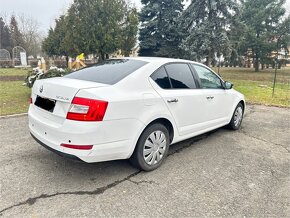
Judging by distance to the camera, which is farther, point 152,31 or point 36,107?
point 152,31

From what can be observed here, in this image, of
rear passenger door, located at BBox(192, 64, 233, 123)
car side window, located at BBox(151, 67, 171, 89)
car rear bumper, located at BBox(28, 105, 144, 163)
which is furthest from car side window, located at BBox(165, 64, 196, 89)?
car rear bumper, located at BBox(28, 105, 144, 163)

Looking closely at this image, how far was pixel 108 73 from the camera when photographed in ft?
11.0

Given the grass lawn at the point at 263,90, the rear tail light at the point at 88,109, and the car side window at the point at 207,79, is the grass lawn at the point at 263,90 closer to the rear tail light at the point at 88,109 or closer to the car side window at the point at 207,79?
the car side window at the point at 207,79

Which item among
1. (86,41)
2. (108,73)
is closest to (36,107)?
(108,73)

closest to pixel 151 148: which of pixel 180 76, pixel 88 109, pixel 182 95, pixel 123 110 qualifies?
pixel 123 110

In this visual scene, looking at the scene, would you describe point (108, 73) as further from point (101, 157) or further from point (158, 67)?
point (101, 157)

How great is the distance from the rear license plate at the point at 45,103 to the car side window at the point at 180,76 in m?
1.71

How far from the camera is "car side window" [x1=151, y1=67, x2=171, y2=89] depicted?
3.42 meters

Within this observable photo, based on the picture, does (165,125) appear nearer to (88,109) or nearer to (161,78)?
(161,78)

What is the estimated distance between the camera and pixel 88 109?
2.65 meters

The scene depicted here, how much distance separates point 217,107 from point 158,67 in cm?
164

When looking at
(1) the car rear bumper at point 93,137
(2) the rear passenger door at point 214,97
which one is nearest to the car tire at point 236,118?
(2) the rear passenger door at point 214,97

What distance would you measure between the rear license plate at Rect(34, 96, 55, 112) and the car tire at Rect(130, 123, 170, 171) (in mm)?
1175

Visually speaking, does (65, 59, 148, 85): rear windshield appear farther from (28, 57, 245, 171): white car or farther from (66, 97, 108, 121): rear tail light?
(66, 97, 108, 121): rear tail light
